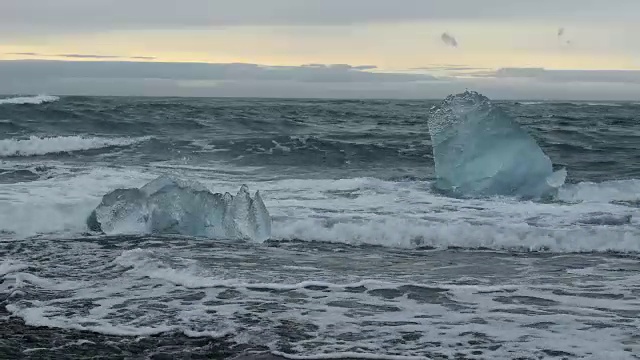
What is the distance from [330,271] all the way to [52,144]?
44.9ft

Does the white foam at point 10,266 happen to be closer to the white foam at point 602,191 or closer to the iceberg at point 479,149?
the iceberg at point 479,149

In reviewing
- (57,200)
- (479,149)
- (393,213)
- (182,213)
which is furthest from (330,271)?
(479,149)

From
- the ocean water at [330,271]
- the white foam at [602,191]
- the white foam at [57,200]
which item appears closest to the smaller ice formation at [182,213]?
the ocean water at [330,271]

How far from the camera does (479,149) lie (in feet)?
40.8

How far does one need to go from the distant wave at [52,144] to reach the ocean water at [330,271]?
143cm

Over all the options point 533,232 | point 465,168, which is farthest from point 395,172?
point 533,232

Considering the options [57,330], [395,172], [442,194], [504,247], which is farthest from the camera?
[395,172]

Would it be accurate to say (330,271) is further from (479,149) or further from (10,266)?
(479,149)

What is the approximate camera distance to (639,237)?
8.98 metres

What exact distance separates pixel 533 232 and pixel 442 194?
3.21 meters

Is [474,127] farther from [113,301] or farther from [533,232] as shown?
[113,301]

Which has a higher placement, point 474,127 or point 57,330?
point 474,127

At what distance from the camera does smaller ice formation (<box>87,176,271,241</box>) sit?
9055 mm

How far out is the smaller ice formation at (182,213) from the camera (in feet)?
29.7
